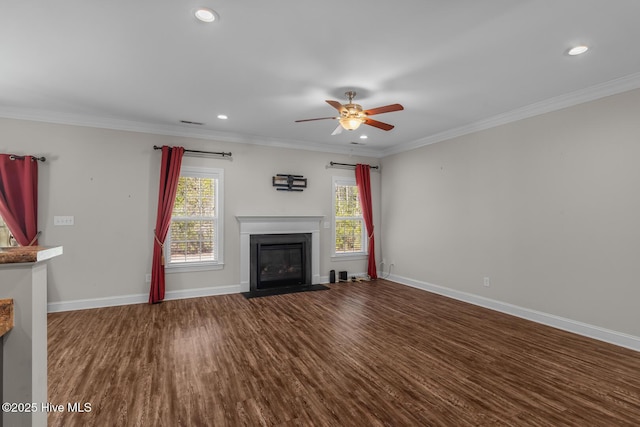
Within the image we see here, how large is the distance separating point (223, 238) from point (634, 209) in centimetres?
555

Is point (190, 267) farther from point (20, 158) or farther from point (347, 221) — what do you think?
point (347, 221)

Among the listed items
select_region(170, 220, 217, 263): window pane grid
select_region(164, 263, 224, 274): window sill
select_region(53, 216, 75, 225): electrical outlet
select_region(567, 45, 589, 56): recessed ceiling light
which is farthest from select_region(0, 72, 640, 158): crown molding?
select_region(164, 263, 224, 274): window sill

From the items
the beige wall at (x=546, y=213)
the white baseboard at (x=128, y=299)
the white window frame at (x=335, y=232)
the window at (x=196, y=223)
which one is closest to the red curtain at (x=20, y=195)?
the white baseboard at (x=128, y=299)

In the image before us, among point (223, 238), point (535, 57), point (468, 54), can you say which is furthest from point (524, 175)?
point (223, 238)

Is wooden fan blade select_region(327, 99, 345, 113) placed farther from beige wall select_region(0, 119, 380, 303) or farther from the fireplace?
the fireplace

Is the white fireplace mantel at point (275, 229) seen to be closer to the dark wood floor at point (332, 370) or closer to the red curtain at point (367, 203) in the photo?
the red curtain at point (367, 203)

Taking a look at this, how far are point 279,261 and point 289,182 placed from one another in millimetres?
1550

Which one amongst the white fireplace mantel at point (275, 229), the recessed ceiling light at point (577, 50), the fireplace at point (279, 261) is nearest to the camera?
the recessed ceiling light at point (577, 50)

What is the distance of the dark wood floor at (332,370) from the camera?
84.7 inches

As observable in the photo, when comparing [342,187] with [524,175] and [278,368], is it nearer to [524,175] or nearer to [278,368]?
[524,175]

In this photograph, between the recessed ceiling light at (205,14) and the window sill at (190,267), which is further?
the window sill at (190,267)

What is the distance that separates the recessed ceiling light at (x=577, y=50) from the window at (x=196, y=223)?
4.89m

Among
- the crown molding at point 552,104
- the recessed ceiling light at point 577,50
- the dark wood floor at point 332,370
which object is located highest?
the recessed ceiling light at point 577,50

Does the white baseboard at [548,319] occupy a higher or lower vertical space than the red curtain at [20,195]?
lower
